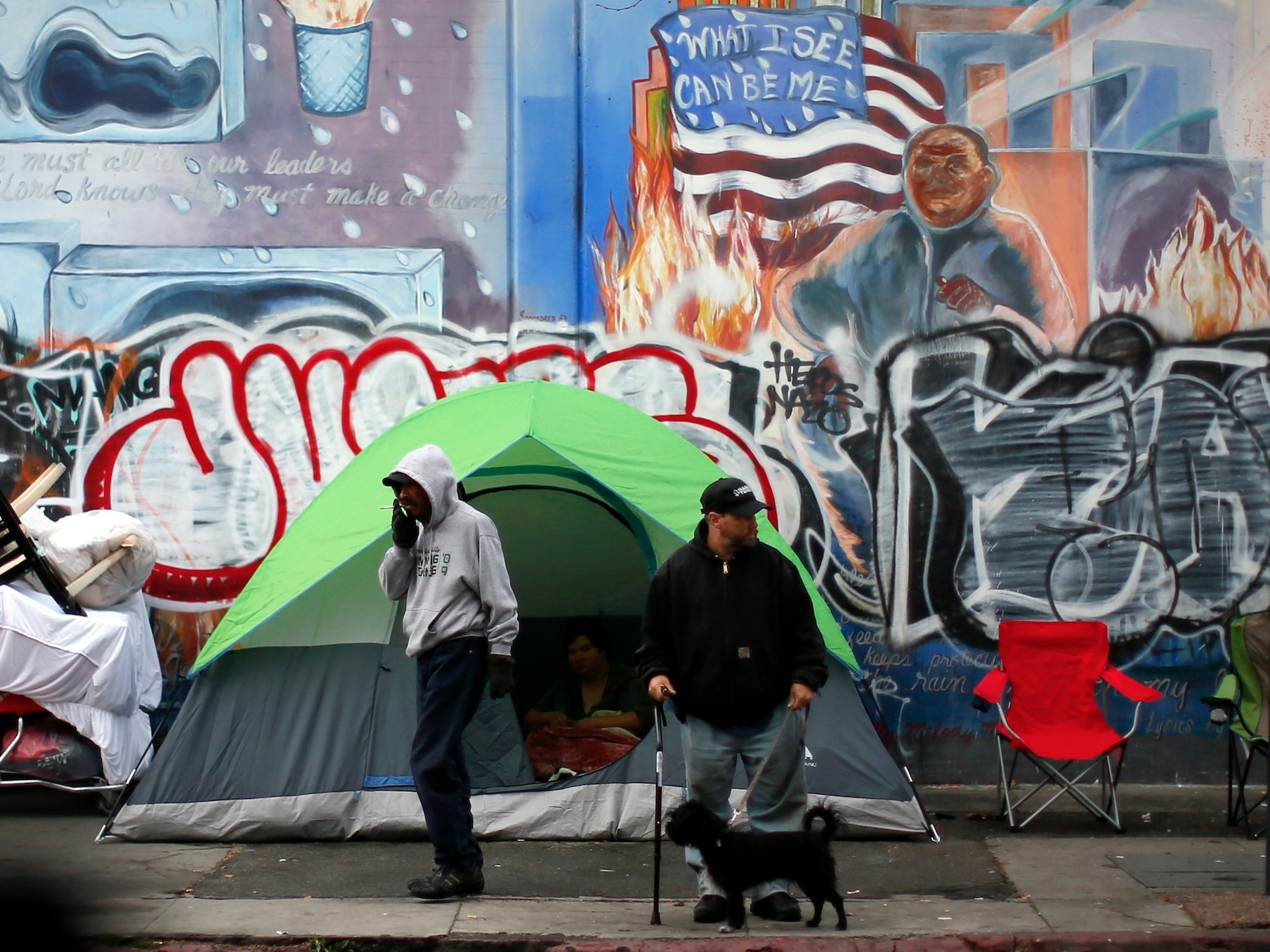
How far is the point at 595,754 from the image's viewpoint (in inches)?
275

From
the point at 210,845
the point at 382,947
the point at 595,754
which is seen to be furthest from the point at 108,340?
the point at 382,947

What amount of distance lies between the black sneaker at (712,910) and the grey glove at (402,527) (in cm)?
170

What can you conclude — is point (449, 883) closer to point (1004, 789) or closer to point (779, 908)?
point (779, 908)

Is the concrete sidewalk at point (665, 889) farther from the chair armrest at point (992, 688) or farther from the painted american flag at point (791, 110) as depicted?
the painted american flag at point (791, 110)

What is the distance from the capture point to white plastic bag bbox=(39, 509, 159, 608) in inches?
271

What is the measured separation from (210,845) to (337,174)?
362cm

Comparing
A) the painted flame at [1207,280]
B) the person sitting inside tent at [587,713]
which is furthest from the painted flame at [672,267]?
the painted flame at [1207,280]

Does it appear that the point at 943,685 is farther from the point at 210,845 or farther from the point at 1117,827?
the point at 210,845

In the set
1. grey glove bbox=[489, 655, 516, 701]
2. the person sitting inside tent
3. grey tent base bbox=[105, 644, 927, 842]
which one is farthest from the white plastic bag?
grey glove bbox=[489, 655, 516, 701]

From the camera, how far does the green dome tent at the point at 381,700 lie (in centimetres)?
630

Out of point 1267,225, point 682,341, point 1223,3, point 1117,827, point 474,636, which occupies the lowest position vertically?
point 1117,827

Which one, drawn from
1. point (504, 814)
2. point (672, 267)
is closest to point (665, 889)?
point (504, 814)

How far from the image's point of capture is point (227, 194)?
25.6 ft

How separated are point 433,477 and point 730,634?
4.22ft
